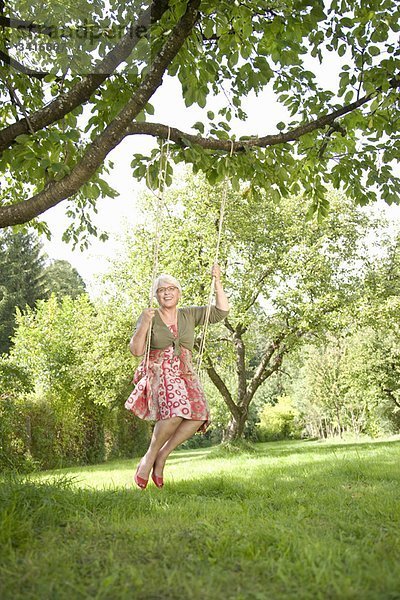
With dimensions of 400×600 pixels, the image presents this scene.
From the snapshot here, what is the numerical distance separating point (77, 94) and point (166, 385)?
8.77 ft

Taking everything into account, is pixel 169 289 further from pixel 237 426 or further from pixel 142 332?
pixel 237 426

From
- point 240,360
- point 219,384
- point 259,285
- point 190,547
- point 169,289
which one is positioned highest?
point 259,285

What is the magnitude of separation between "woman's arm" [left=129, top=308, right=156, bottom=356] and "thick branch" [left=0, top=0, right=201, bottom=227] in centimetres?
119

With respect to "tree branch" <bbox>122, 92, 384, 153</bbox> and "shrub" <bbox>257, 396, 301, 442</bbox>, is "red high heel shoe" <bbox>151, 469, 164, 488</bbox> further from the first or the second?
"shrub" <bbox>257, 396, 301, 442</bbox>

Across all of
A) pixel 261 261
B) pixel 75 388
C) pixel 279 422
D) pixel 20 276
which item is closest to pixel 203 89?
pixel 261 261

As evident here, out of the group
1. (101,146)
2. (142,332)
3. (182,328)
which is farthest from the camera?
(182,328)

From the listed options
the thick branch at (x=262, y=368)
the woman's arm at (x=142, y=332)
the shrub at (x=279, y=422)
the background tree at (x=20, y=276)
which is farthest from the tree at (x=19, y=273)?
the woman's arm at (x=142, y=332)

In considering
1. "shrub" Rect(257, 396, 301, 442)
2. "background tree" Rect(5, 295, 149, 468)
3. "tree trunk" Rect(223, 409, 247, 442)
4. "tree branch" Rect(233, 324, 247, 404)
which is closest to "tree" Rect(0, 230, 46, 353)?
"background tree" Rect(5, 295, 149, 468)

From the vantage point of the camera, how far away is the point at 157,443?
4.50 meters

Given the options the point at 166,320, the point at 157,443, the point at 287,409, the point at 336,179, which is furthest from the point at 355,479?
the point at 287,409

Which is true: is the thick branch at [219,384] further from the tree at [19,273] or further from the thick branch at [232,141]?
the tree at [19,273]

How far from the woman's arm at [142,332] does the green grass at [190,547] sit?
4.03 feet

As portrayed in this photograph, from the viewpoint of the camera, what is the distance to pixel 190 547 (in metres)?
2.41

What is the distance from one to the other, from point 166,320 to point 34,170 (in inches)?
71.3
